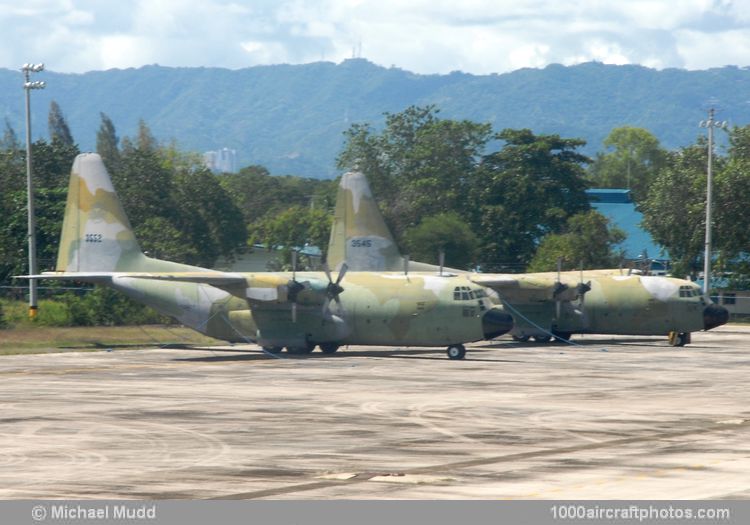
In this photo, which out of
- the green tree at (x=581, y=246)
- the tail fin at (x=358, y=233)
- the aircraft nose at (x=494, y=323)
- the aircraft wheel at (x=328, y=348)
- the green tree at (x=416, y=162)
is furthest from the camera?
A: the green tree at (x=416, y=162)

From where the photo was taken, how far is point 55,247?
8475 cm

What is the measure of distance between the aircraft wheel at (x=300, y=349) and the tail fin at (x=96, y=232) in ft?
19.5

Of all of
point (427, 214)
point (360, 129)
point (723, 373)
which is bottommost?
point (723, 373)

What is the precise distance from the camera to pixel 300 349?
5103cm

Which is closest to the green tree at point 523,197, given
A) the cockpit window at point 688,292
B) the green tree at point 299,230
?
the green tree at point 299,230

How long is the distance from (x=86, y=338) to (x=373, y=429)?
35211mm

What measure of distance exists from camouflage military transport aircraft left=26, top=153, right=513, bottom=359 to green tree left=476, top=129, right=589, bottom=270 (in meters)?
53.1

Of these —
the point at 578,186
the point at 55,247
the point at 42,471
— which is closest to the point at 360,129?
the point at 578,186

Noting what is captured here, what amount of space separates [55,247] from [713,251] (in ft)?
155

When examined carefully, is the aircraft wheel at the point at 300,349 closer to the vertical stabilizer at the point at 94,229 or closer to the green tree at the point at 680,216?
the vertical stabilizer at the point at 94,229

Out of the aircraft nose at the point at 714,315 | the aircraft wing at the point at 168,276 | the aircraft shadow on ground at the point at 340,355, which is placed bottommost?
the aircraft shadow on ground at the point at 340,355

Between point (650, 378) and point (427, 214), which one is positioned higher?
point (427, 214)

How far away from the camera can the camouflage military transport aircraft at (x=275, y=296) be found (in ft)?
159
